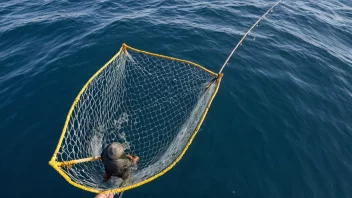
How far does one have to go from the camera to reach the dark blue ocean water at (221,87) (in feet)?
27.4

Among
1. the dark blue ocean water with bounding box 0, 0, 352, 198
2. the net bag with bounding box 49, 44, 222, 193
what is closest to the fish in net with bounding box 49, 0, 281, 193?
the net bag with bounding box 49, 44, 222, 193

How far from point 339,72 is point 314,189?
8492mm

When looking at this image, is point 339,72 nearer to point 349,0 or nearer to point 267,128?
point 267,128

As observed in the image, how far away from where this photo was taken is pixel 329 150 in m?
9.52

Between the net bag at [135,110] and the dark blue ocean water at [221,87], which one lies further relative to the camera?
the dark blue ocean water at [221,87]

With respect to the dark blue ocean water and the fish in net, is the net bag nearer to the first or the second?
the fish in net

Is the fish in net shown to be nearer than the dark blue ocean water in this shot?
Yes

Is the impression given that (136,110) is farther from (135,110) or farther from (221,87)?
(221,87)

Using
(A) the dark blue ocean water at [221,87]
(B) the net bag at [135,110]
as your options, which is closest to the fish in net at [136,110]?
(B) the net bag at [135,110]

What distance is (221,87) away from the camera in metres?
11.7

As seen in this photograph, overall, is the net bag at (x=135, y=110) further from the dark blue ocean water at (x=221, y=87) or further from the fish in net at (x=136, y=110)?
the dark blue ocean water at (x=221, y=87)

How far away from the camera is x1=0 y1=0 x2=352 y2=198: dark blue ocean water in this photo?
836 cm

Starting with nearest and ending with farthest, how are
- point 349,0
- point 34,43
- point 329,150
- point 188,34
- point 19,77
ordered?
point 329,150 → point 19,77 → point 34,43 → point 188,34 → point 349,0

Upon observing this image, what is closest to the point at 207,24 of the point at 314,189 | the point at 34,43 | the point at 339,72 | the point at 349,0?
the point at 339,72
